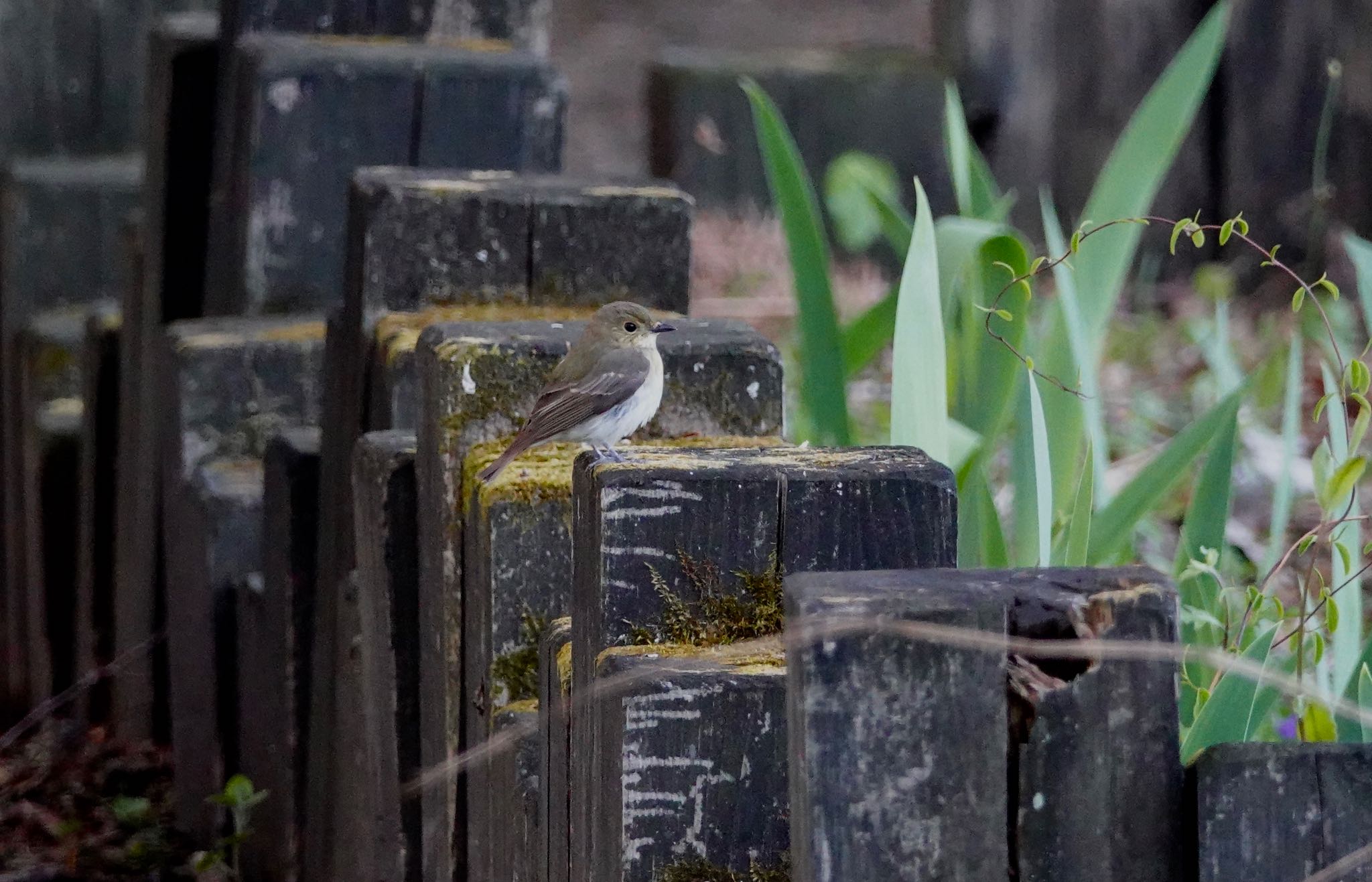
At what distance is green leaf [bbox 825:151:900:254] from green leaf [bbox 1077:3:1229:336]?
138 inches

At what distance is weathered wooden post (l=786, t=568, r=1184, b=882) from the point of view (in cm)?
126

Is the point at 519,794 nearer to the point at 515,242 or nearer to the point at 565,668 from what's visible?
the point at 565,668

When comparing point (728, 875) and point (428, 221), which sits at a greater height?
point (428, 221)

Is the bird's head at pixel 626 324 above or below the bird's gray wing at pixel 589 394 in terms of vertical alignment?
above

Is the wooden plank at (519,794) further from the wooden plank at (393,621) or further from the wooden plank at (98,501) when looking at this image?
the wooden plank at (98,501)

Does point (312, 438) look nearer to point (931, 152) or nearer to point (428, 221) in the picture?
point (428, 221)

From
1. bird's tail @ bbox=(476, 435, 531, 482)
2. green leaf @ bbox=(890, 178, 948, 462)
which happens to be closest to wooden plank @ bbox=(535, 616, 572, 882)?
bird's tail @ bbox=(476, 435, 531, 482)

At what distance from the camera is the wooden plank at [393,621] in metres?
2.56

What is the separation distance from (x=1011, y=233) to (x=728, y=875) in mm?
1303

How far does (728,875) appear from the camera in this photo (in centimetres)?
158

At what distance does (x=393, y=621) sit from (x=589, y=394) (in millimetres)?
432

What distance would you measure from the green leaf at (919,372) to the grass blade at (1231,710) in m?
0.45

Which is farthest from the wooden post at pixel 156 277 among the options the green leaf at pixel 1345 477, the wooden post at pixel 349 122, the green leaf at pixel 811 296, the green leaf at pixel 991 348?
the green leaf at pixel 1345 477

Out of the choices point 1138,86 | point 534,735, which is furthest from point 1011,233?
point 1138,86
